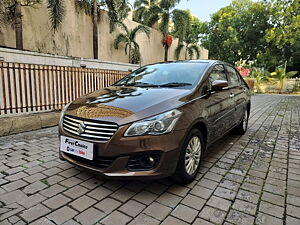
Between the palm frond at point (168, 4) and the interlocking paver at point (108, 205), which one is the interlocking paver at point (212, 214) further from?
the palm frond at point (168, 4)

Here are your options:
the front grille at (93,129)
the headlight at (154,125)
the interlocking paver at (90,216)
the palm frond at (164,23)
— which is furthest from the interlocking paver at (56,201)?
the palm frond at (164,23)

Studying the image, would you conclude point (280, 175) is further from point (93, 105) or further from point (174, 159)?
point (93, 105)

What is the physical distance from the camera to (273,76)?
827 inches

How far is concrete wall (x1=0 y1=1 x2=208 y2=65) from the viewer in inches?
281

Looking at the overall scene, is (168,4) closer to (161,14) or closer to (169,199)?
(161,14)

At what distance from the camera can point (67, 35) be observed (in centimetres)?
851

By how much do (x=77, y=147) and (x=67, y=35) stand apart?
7.72 metres

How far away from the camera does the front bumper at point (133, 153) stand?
1.94m

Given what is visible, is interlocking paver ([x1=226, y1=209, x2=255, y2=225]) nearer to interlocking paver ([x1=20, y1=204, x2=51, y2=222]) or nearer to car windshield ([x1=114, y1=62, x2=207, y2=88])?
car windshield ([x1=114, y1=62, x2=207, y2=88])

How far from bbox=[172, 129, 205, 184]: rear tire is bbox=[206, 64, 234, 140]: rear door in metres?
0.35

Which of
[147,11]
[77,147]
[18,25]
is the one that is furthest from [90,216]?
[147,11]

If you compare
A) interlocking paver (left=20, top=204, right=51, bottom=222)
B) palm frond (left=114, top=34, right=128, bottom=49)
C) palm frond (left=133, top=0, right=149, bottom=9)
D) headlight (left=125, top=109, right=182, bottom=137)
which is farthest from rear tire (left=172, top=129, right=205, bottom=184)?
palm frond (left=133, top=0, right=149, bottom=9)

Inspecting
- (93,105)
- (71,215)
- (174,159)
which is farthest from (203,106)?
(71,215)

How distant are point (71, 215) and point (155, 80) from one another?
2.01 metres
